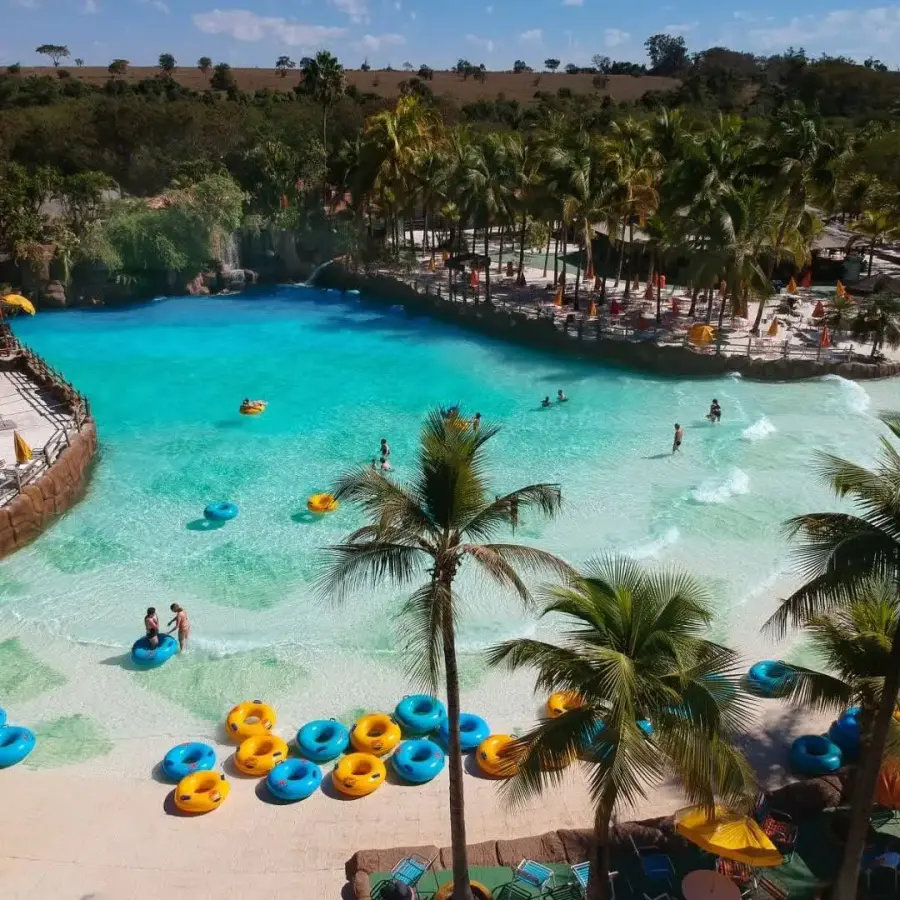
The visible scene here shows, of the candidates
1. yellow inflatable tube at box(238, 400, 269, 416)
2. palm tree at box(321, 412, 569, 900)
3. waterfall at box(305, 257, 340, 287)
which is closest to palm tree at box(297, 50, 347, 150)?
waterfall at box(305, 257, 340, 287)

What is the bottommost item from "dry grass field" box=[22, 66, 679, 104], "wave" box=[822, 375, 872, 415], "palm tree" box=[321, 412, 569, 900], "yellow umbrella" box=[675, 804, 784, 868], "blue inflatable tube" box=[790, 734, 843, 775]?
"blue inflatable tube" box=[790, 734, 843, 775]

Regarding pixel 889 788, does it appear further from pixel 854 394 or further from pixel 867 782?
pixel 854 394

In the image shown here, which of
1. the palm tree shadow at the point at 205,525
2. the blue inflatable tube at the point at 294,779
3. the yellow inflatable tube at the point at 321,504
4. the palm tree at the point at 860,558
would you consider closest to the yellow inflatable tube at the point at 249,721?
the blue inflatable tube at the point at 294,779

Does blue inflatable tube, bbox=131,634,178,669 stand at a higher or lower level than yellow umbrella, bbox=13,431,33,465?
lower

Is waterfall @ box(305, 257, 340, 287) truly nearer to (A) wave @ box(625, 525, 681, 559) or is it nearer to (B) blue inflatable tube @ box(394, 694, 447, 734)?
(A) wave @ box(625, 525, 681, 559)

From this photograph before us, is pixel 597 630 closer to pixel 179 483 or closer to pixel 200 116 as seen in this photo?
pixel 179 483
